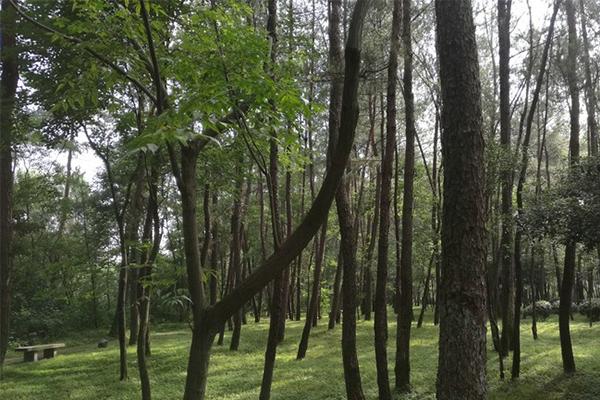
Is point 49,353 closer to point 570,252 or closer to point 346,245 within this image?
point 346,245

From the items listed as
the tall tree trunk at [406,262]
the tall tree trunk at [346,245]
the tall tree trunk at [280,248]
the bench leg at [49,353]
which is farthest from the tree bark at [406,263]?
the bench leg at [49,353]

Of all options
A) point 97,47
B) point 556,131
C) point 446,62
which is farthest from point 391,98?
point 556,131

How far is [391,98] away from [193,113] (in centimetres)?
751

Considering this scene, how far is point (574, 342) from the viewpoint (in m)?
16.8

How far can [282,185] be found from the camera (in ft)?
78.9

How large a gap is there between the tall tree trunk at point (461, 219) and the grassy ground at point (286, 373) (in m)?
6.77

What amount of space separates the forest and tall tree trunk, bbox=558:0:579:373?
0.07m

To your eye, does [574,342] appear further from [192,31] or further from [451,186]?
[192,31]

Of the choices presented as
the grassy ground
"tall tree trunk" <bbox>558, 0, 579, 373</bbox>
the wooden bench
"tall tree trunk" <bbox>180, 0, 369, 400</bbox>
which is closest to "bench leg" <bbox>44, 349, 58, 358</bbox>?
the wooden bench

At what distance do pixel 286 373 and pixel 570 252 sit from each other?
7459mm

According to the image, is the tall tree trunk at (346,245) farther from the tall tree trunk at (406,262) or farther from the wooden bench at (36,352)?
the wooden bench at (36,352)

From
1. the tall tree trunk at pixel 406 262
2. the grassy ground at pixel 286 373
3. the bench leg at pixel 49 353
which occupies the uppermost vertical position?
the tall tree trunk at pixel 406 262

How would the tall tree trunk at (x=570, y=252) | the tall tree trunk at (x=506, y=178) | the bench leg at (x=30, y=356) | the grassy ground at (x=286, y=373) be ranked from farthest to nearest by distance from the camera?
1. the bench leg at (x=30, y=356)
2. the tall tree trunk at (x=570, y=252)
3. the tall tree trunk at (x=506, y=178)
4. the grassy ground at (x=286, y=373)

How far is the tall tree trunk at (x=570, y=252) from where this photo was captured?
35.9ft
